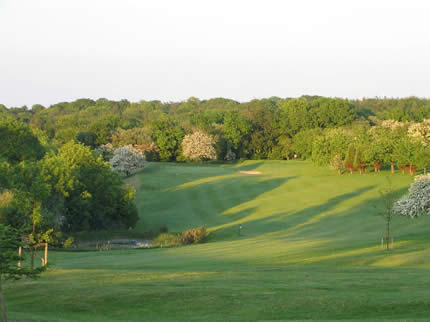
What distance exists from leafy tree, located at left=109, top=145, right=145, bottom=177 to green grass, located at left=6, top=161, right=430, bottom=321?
87.8 ft

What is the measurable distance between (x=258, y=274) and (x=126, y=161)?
217 feet

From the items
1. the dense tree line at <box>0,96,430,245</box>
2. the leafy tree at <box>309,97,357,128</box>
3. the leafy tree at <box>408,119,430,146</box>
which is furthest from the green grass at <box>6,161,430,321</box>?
the leafy tree at <box>309,97,357,128</box>

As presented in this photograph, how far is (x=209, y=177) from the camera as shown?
81.7m

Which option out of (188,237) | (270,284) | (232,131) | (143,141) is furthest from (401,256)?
(232,131)

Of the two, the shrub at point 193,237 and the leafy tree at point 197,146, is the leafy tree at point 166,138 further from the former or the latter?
the shrub at point 193,237

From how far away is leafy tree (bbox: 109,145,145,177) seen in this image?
3445 inches

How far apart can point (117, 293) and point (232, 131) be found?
96.0 metres

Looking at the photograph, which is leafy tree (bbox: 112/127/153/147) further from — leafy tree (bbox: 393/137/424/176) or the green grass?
leafy tree (bbox: 393/137/424/176)

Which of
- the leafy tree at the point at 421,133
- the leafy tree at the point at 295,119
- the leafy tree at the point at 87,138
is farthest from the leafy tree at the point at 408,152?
the leafy tree at the point at 87,138

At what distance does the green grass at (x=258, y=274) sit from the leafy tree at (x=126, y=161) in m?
26.8

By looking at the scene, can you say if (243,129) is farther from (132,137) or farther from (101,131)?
(101,131)

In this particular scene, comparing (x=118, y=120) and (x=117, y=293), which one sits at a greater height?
(x=118, y=120)

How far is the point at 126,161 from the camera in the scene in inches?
3465

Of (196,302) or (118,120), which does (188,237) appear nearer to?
(196,302)
